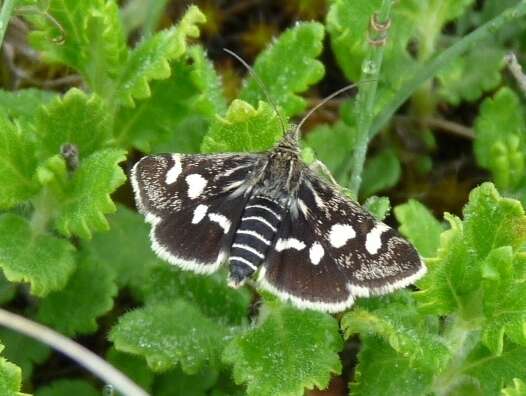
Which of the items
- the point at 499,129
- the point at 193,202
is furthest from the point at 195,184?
the point at 499,129

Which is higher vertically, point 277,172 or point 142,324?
point 277,172

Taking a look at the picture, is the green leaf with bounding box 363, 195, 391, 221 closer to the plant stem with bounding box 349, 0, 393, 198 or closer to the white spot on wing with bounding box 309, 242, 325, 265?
the plant stem with bounding box 349, 0, 393, 198

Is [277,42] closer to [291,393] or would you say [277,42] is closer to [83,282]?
[83,282]

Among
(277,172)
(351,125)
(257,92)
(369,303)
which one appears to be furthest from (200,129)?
(369,303)

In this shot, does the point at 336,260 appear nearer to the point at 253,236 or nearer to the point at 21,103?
the point at 253,236

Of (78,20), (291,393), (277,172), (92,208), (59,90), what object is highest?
(59,90)

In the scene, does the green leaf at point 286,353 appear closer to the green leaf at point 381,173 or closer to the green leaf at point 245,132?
the green leaf at point 245,132

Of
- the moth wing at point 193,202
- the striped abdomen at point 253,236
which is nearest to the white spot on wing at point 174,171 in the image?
the moth wing at point 193,202
